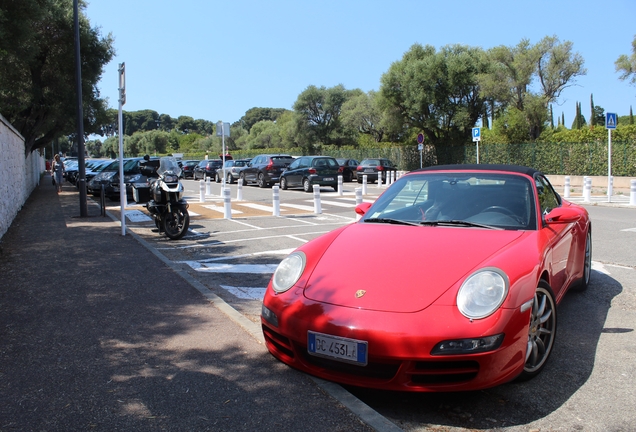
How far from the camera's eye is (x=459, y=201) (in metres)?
4.76

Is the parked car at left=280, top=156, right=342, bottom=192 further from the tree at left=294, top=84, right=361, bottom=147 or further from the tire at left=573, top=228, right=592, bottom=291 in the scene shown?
the tree at left=294, top=84, right=361, bottom=147

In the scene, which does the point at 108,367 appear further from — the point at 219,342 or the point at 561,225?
the point at 561,225

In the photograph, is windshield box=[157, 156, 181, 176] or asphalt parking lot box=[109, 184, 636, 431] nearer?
asphalt parking lot box=[109, 184, 636, 431]

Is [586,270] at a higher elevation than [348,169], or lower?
lower

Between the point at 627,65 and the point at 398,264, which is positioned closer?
the point at 398,264

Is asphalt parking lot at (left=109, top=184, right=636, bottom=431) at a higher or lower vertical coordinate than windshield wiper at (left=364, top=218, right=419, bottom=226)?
lower

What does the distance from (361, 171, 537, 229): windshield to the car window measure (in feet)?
0.68

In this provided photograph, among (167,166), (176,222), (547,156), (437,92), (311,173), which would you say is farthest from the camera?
(437,92)

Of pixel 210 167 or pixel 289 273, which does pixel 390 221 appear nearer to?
pixel 289 273

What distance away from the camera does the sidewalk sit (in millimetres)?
3127

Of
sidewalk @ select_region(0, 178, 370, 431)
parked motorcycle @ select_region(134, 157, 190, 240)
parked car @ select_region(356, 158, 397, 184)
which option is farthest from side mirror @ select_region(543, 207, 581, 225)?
parked car @ select_region(356, 158, 397, 184)

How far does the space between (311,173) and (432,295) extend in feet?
71.9

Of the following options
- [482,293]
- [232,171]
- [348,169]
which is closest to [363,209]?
[482,293]

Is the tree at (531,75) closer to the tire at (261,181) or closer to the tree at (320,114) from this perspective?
the tire at (261,181)
